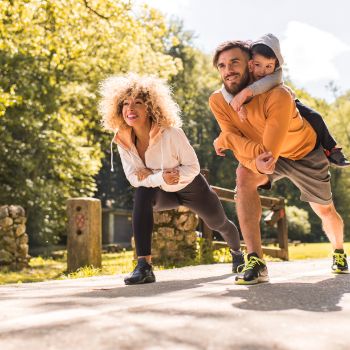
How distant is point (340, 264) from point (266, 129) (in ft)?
5.39

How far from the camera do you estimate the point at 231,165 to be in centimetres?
3322

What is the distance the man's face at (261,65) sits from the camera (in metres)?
4.02

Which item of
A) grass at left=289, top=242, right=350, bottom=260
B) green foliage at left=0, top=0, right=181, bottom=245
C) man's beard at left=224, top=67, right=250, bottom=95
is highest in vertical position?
green foliage at left=0, top=0, right=181, bottom=245

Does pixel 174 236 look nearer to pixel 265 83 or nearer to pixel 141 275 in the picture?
pixel 141 275

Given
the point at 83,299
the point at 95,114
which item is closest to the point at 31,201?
the point at 95,114

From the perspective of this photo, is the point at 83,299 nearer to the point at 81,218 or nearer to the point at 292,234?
the point at 81,218

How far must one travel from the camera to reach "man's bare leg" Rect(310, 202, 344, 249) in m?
4.86

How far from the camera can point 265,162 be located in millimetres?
3896

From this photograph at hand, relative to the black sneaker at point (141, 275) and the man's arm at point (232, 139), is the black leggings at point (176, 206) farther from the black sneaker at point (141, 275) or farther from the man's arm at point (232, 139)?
the man's arm at point (232, 139)

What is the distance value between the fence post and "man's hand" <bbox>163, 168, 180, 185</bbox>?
4418mm

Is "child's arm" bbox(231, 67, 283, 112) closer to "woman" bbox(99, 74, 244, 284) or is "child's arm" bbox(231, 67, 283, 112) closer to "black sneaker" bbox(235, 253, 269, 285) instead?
"woman" bbox(99, 74, 244, 284)

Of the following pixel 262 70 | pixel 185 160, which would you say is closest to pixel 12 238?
pixel 185 160

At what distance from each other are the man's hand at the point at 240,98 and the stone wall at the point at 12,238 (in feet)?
30.6

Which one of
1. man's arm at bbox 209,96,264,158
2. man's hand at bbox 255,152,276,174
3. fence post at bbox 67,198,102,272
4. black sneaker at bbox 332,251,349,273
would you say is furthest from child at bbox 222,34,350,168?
fence post at bbox 67,198,102,272
